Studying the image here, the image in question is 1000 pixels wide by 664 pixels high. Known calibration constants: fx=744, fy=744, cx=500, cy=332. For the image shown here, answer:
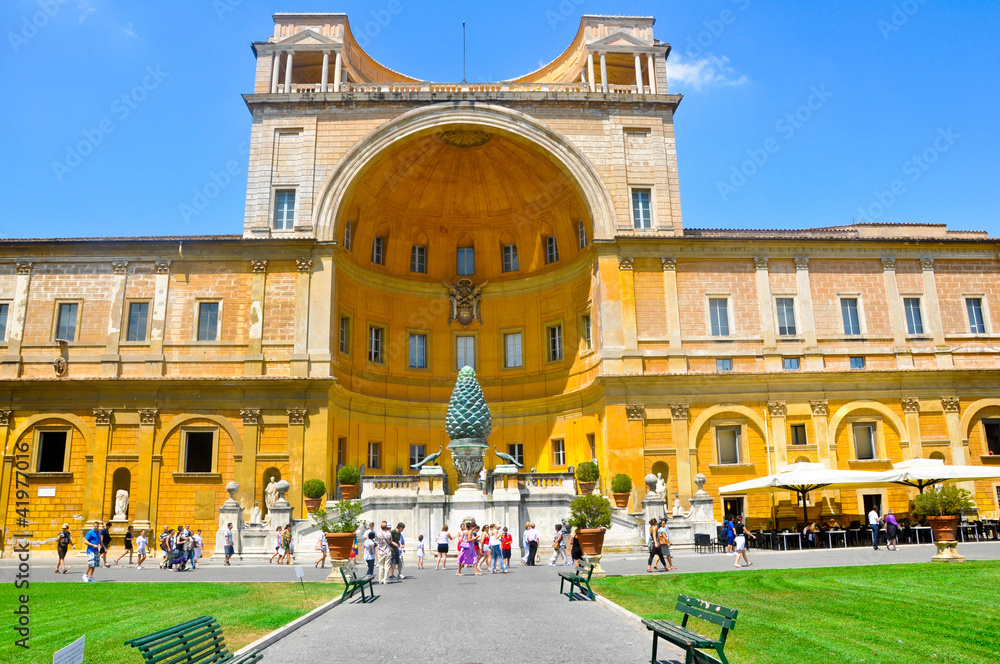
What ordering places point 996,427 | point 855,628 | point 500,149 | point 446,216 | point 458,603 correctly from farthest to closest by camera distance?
point 446,216 → point 500,149 → point 996,427 → point 458,603 → point 855,628

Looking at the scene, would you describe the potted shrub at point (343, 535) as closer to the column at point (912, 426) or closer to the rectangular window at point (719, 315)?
the rectangular window at point (719, 315)

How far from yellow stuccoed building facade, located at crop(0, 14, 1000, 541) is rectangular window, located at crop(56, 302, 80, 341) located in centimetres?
13

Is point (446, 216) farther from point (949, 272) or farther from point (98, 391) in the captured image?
point (949, 272)

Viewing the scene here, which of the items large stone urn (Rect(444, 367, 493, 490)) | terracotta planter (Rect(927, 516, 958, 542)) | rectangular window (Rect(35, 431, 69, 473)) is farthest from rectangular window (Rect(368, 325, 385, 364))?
terracotta planter (Rect(927, 516, 958, 542))

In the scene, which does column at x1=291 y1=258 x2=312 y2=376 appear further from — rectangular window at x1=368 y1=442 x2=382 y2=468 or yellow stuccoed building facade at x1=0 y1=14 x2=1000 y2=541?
rectangular window at x1=368 y1=442 x2=382 y2=468

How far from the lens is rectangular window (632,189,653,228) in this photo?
3444 cm

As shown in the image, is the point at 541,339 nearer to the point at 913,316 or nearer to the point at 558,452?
the point at 558,452

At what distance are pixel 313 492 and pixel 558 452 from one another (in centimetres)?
1309

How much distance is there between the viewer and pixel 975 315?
34.6m

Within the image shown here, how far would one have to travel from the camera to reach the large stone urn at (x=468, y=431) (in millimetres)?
27031

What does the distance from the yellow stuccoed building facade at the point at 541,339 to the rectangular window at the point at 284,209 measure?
14 cm

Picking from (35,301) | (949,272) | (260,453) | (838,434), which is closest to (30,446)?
(35,301)

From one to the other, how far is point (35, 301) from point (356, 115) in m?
16.3

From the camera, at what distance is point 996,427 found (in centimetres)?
3312
